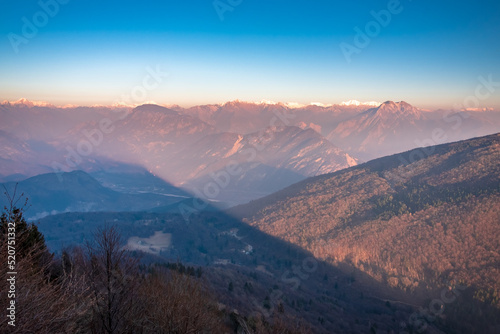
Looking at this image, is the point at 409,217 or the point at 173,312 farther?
the point at 409,217

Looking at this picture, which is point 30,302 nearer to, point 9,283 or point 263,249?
point 9,283

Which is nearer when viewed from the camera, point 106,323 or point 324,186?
point 106,323

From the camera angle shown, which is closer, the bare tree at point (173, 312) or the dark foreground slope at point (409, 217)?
the bare tree at point (173, 312)

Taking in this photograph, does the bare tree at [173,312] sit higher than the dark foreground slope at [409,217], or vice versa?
the bare tree at [173,312]

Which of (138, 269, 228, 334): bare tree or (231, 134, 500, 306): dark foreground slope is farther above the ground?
(138, 269, 228, 334): bare tree

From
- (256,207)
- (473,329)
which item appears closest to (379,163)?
(256,207)

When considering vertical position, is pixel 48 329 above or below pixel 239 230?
above

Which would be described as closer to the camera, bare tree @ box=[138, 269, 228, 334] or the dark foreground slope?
bare tree @ box=[138, 269, 228, 334]

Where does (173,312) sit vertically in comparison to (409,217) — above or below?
above
